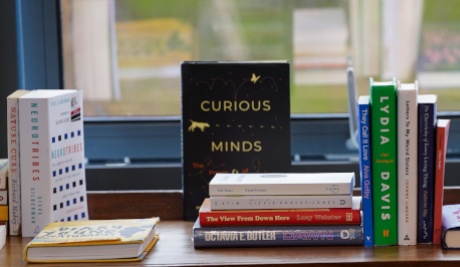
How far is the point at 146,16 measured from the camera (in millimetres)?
2459

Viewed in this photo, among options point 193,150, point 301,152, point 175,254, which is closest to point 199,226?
point 175,254

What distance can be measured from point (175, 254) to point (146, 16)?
33.6 inches

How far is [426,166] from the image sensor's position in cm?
182

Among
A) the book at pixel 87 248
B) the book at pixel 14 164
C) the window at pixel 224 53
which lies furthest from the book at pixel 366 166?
the book at pixel 14 164

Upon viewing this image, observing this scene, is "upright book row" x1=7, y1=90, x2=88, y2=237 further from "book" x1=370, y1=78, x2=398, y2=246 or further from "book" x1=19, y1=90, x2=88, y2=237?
"book" x1=370, y1=78, x2=398, y2=246

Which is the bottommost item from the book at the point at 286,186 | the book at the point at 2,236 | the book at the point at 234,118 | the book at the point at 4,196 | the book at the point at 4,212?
the book at the point at 2,236

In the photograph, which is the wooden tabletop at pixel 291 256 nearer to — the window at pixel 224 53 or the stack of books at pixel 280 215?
the stack of books at pixel 280 215

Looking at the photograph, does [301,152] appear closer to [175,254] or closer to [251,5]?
[251,5]

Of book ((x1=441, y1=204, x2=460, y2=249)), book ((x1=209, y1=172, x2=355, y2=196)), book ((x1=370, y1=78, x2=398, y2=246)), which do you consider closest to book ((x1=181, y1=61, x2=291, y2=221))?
book ((x1=209, y1=172, x2=355, y2=196))

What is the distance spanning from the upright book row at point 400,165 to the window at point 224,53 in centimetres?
57

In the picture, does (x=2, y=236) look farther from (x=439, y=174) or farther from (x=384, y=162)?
(x=439, y=174)

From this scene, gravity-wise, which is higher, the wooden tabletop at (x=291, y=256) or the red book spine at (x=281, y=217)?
the red book spine at (x=281, y=217)

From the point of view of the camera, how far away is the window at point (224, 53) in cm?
242

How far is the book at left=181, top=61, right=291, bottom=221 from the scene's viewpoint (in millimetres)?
2045
